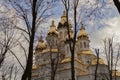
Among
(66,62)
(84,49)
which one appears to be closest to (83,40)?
(84,49)

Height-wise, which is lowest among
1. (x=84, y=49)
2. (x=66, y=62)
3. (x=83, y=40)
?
(x=66, y=62)

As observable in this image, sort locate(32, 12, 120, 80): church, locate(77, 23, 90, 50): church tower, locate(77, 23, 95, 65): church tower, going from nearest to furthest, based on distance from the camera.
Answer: locate(32, 12, 120, 80): church < locate(77, 23, 95, 65): church tower < locate(77, 23, 90, 50): church tower

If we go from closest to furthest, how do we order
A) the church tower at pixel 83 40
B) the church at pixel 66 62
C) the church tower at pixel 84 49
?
the church at pixel 66 62, the church tower at pixel 84 49, the church tower at pixel 83 40

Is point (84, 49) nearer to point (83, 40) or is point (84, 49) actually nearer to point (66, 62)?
point (83, 40)

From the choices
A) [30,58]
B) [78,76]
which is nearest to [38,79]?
[78,76]

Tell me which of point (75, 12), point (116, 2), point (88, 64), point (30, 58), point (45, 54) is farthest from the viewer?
point (88, 64)

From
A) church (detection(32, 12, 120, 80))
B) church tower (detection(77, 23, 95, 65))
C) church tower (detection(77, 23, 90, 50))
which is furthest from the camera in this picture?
church tower (detection(77, 23, 90, 50))

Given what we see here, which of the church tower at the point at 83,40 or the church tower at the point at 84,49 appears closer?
the church tower at the point at 84,49

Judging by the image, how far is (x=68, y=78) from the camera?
204 feet

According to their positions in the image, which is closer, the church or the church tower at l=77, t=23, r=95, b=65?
the church

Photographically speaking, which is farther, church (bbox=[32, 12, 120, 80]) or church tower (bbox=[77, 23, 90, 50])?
church tower (bbox=[77, 23, 90, 50])

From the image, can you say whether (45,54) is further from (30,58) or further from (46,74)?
(30,58)

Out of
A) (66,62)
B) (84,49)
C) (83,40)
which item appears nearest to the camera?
(66,62)

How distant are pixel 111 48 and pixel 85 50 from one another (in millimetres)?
36661
